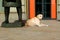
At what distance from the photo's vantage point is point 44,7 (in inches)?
560

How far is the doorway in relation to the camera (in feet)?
46.5

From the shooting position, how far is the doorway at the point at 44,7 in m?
14.2

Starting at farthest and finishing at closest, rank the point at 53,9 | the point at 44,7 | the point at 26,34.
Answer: the point at 44,7
the point at 53,9
the point at 26,34

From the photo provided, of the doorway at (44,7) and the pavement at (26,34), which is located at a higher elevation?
the doorway at (44,7)

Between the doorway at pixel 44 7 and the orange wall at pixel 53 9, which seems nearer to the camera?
the orange wall at pixel 53 9

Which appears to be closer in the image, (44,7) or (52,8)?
(52,8)

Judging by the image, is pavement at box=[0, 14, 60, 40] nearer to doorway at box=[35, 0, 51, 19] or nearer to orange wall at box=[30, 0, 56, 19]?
orange wall at box=[30, 0, 56, 19]

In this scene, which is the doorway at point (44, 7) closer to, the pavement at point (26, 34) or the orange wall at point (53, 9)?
the orange wall at point (53, 9)

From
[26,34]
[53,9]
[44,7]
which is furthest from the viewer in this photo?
[44,7]

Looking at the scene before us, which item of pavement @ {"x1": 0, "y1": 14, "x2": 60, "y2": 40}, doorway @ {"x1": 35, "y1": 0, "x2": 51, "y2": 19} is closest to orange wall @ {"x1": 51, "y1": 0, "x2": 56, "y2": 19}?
doorway @ {"x1": 35, "y1": 0, "x2": 51, "y2": 19}

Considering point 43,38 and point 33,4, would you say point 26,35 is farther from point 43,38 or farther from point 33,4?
point 33,4

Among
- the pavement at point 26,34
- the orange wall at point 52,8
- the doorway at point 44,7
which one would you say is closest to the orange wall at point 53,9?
the orange wall at point 52,8

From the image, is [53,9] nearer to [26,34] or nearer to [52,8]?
[52,8]

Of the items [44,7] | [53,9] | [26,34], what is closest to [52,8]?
[53,9]
